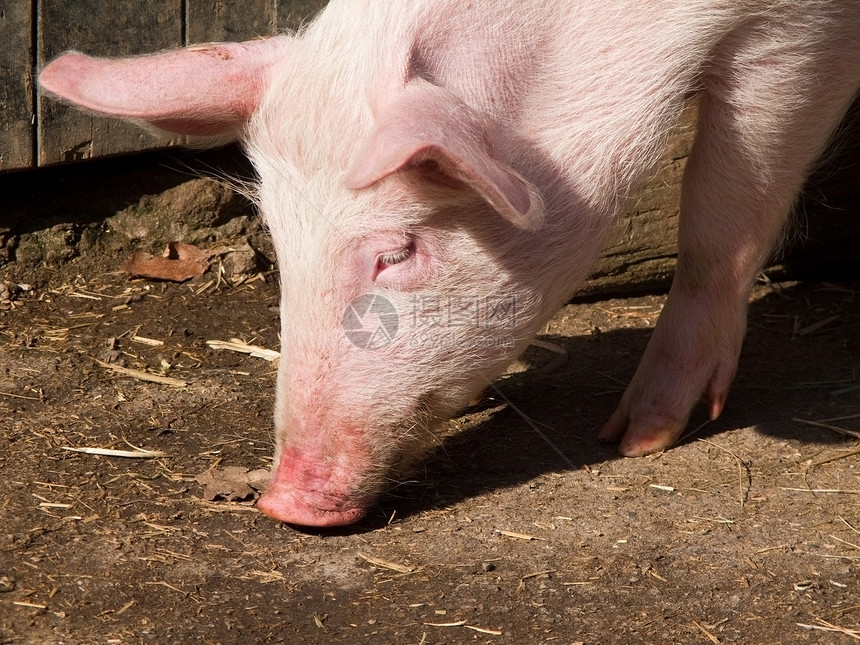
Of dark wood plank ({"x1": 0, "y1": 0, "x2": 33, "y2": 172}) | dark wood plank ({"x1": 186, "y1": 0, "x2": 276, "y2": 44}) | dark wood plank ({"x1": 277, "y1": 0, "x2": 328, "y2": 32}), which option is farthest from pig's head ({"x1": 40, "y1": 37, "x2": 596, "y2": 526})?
dark wood plank ({"x1": 277, "y1": 0, "x2": 328, "y2": 32})

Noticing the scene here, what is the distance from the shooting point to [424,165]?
8.91ft

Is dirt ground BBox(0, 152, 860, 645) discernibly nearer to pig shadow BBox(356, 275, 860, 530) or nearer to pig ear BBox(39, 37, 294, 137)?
pig shadow BBox(356, 275, 860, 530)

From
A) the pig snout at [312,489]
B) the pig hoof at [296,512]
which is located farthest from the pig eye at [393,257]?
the pig hoof at [296,512]

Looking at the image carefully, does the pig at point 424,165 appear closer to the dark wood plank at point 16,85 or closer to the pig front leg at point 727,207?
the pig front leg at point 727,207

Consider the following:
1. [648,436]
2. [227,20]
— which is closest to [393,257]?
[648,436]

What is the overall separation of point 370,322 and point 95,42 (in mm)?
2084

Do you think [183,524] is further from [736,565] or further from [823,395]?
[823,395]

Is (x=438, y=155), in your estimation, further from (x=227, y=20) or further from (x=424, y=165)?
(x=227, y=20)

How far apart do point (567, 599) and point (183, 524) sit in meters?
1.07

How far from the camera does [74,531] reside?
120 inches

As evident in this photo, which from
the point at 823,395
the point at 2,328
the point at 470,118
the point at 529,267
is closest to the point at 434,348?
the point at 529,267

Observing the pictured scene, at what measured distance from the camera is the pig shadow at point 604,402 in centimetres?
350

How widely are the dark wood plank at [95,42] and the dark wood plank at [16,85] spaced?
5 centimetres

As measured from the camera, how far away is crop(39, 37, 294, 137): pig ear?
2992mm
